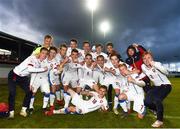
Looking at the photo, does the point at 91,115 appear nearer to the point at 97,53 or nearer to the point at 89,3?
the point at 97,53

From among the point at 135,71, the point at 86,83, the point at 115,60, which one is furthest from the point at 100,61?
the point at 135,71

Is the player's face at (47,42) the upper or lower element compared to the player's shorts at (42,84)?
upper

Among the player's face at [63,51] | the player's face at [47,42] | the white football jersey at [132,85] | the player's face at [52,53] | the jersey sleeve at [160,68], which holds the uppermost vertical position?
the player's face at [47,42]

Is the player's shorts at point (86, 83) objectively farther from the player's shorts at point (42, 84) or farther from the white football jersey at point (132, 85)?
the player's shorts at point (42, 84)

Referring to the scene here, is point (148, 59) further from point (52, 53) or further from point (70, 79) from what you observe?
point (70, 79)

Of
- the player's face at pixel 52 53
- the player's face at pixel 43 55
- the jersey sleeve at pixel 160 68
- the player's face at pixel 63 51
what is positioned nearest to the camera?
the jersey sleeve at pixel 160 68

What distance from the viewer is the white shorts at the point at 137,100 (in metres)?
9.08

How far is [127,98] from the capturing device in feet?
31.0

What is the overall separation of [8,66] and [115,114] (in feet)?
60.9

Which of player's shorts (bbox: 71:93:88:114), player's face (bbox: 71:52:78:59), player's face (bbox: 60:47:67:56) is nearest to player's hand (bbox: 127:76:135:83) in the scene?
player's shorts (bbox: 71:93:88:114)

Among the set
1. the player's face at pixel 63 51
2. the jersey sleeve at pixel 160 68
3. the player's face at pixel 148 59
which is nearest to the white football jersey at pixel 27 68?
the player's face at pixel 63 51

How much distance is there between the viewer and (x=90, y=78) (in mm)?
10508

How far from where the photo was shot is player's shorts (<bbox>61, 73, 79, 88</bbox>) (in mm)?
10688

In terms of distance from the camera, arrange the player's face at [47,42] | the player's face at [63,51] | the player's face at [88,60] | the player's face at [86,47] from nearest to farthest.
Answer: the player's face at [47,42] < the player's face at [88,60] < the player's face at [63,51] < the player's face at [86,47]
